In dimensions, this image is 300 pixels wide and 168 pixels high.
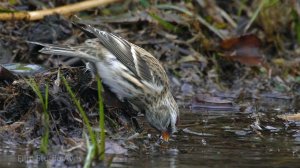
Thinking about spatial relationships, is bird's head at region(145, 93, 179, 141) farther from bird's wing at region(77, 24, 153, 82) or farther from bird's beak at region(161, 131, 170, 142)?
bird's wing at region(77, 24, 153, 82)

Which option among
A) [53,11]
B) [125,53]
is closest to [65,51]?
[125,53]

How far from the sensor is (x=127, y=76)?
18.9ft

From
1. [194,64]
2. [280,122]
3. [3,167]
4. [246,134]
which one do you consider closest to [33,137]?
[3,167]

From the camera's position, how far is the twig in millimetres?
7148

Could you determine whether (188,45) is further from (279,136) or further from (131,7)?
(279,136)

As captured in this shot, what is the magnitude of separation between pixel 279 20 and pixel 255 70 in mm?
999

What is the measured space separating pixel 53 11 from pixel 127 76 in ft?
6.53

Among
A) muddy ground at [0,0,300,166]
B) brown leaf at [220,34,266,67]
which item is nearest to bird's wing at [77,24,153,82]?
muddy ground at [0,0,300,166]

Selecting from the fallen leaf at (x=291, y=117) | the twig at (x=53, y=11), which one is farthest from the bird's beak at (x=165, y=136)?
the twig at (x=53, y=11)

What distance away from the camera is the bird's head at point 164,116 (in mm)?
5449

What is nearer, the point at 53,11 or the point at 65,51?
the point at 65,51

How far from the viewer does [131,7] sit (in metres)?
8.37

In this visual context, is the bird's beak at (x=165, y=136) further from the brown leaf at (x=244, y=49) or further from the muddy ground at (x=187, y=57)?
the brown leaf at (x=244, y=49)

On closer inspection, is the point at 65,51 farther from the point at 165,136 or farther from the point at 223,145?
the point at 223,145
